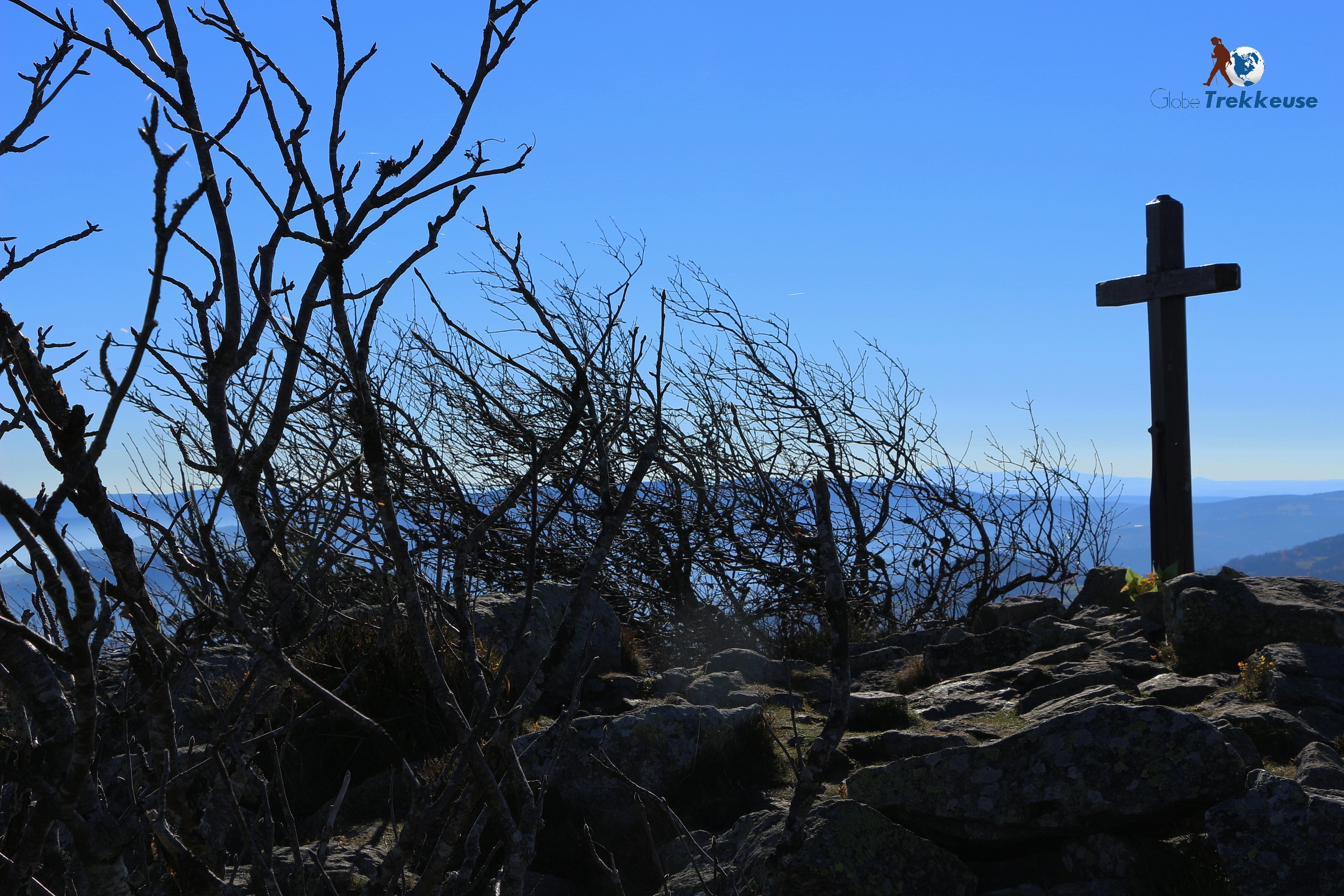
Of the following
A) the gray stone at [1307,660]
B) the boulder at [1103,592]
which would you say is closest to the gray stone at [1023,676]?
the gray stone at [1307,660]

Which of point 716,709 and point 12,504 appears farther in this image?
point 716,709

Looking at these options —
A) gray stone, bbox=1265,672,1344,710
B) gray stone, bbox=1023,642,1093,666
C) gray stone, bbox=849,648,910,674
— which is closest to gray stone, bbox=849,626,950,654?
gray stone, bbox=849,648,910,674

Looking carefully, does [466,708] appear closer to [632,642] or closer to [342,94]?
[632,642]

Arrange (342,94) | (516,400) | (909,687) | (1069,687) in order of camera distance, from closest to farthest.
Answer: (342,94), (1069,687), (909,687), (516,400)

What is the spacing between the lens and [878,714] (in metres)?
4.53

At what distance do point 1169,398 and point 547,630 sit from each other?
481cm

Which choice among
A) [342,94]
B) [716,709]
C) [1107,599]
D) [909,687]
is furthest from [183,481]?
[1107,599]

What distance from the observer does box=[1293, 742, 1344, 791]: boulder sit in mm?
3004

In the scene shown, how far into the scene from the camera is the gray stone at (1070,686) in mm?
4293

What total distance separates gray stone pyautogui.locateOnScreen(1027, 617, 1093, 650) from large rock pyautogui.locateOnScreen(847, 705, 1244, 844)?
8.17ft

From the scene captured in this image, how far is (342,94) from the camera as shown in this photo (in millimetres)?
1459

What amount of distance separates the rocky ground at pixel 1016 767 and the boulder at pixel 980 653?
0.04ft

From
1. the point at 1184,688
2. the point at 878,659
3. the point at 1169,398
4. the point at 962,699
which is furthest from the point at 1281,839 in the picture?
the point at 1169,398

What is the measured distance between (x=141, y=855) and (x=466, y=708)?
9.40 ft
